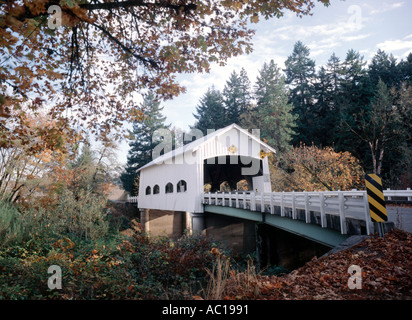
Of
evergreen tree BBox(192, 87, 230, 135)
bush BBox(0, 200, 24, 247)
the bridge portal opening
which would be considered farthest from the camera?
evergreen tree BBox(192, 87, 230, 135)

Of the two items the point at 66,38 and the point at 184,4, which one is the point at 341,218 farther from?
the point at 66,38

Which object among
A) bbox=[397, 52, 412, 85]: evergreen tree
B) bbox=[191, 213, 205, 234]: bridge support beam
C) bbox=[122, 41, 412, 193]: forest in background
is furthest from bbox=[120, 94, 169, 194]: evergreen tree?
bbox=[397, 52, 412, 85]: evergreen tree

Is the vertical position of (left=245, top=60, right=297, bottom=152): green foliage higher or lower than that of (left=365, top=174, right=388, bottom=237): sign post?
higher

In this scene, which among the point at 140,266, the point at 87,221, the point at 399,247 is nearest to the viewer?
the point at 399,247

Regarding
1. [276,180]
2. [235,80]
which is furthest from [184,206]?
[235,80]

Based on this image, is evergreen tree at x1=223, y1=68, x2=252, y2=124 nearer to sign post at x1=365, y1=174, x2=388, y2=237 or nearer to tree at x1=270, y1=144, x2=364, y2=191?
tree at x1=270, y1=144, x2=364, y2=191

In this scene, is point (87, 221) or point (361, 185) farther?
point (361, 185)

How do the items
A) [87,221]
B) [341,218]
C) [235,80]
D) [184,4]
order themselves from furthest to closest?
1. [235,80]
2. [87,221]
3. [341,218]
4. [184,4]

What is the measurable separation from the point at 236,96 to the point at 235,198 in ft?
111

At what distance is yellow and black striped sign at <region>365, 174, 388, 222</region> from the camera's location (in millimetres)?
4949

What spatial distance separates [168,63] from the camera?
644cm
